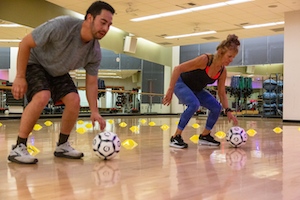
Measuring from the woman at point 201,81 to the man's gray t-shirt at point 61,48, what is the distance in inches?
41.8

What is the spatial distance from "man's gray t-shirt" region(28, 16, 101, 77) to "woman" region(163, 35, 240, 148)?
106cm

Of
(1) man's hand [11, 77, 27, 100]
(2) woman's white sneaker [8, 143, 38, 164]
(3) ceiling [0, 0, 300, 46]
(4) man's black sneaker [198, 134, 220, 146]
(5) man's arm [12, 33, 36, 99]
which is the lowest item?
(4) man's black sneaker [198, 134, 220, 146]

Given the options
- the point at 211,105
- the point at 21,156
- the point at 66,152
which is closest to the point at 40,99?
the point at 21,156

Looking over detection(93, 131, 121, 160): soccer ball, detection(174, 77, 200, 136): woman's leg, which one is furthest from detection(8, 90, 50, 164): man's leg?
detection(174, 77, 200, 136): woman's leg

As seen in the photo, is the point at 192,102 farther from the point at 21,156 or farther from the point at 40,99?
the point at 21,156

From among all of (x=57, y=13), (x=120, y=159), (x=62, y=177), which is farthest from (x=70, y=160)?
(x=57, y=13)

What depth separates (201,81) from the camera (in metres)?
3.65

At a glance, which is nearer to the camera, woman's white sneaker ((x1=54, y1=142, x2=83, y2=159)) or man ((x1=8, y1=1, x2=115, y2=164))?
man ((x1=8, y1=1, x2=115, y2=164))

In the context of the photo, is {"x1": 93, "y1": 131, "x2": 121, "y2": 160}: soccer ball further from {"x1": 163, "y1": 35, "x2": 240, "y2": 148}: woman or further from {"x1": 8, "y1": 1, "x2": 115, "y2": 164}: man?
{"x1": 163, "y1": 35, "x2": 240, "y2": 148}: woman

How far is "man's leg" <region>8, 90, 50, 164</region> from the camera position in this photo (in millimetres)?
2359

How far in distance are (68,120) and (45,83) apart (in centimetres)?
40

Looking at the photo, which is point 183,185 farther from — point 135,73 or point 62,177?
point 135,73

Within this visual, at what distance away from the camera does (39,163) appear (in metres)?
2.47

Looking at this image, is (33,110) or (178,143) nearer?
(33,110)
